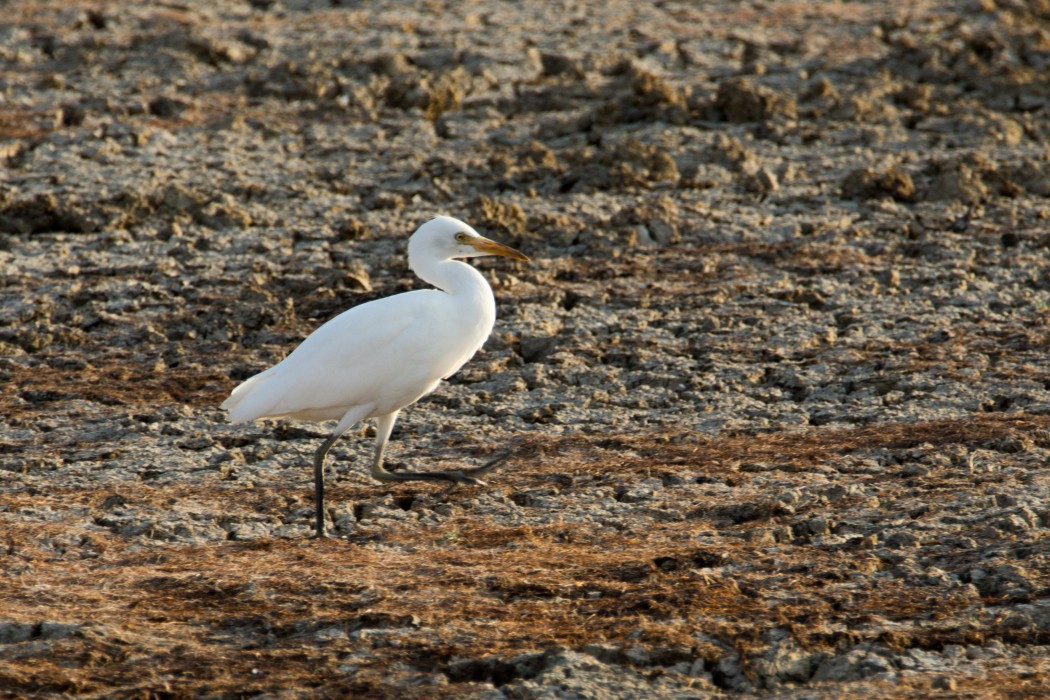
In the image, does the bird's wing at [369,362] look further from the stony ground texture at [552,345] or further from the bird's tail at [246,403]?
the stony ground texture at [552,345]

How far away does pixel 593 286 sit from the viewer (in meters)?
9.38

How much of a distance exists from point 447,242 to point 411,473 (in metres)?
1.04

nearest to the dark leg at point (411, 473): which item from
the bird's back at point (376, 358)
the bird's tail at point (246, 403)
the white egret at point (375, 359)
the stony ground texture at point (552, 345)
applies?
the stony ground texture at point (552, 345)

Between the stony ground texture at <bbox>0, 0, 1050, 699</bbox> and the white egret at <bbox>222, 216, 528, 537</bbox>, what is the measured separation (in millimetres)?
458

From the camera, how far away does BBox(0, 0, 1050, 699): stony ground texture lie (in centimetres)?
517

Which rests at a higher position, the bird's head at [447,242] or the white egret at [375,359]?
the bird's head at [447,242]

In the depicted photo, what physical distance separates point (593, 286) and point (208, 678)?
4965 millimetres

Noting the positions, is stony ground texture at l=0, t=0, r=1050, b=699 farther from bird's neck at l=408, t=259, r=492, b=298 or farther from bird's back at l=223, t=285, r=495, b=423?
bird's neck at l=408, t=259, r=492, b=298

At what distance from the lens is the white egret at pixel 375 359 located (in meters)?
6.44

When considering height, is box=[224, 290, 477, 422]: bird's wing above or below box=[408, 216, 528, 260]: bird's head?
below

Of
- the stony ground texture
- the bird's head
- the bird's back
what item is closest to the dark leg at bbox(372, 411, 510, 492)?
the stony ground texture

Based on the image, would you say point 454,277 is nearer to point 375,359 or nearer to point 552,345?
point 375,359

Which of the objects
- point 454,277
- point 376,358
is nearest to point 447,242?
point 454,277

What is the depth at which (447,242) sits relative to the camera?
6770 mm
